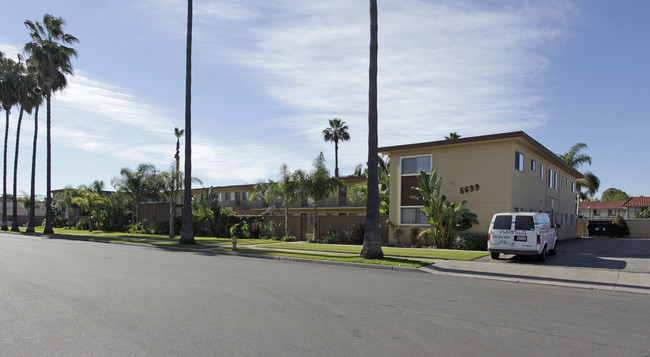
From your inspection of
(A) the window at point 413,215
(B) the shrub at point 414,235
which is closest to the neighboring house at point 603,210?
(A) the window at point 413,215

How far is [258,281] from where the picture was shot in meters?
10.9

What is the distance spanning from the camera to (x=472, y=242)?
2061 centimetres

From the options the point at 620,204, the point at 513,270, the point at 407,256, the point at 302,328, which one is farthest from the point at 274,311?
the point at 620,204

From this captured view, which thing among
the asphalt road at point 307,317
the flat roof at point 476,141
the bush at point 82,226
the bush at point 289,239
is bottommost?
the bush at point 82,226

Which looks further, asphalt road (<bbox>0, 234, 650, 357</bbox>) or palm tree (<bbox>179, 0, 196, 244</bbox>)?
palm tree (<bbox>179, 0, 196, 244</bbox>)

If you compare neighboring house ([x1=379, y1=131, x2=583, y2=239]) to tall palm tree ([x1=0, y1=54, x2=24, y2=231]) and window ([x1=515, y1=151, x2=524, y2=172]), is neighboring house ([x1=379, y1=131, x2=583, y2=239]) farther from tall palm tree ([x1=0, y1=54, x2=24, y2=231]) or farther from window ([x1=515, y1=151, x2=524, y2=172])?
tall palm tree ([x1=0, y1=54, x2=24, y2=231])

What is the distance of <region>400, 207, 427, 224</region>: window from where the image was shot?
23.5m

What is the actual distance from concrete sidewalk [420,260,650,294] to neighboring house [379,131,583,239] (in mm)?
7132

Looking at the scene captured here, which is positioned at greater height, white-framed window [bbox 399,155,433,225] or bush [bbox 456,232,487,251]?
white-framed window [bbox 399,155,433,225]

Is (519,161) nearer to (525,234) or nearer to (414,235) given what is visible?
(414,235)

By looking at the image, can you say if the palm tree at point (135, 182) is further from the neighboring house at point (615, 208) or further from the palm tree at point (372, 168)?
the neighboring house at point (615, 208)

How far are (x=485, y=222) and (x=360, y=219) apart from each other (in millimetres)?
7121

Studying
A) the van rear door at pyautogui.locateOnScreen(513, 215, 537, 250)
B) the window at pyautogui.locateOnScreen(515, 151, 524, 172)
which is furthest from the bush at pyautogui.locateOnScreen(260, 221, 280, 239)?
the van rear door at pyautogui.locateOnScreen(513, 215, 537, 250)

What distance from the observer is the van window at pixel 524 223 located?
15.4 m
